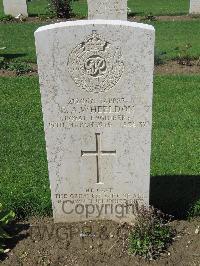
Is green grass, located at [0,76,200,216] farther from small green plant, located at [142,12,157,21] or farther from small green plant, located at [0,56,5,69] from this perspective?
small green plant, located at [142,12,157,21]

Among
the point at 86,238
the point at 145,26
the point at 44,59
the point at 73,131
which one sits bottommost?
the point at 86,238

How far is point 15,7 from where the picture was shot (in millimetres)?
17828

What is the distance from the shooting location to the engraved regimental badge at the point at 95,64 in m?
3.91

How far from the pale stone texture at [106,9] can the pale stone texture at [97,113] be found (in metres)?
7.50

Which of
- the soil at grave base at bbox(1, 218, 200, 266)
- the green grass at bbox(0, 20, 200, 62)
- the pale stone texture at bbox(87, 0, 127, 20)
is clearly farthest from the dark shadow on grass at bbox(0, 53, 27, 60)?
the soil at grave base at bbox(1, 218, 200, 266)

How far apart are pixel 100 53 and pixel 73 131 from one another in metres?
0.80

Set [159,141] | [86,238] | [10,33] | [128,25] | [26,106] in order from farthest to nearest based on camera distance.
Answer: [10,33] < [26,106] < [159,141] < [86,238] < [128,25]

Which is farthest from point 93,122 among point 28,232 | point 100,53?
point 28,232

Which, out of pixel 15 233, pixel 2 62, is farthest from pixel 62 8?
pixel 15 233

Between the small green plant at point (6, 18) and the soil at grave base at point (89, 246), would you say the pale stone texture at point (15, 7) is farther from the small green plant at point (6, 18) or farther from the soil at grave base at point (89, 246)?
the soil at grave base at point (89, 246)

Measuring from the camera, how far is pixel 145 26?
3861 mm

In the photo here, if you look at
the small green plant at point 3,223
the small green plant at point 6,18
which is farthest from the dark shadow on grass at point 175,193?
the small green plant at point 6,18

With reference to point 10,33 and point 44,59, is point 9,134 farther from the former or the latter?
point 10,33

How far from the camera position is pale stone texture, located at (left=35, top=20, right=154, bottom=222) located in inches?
153
